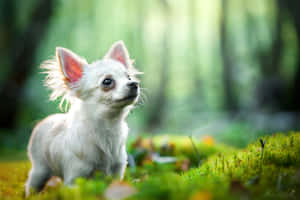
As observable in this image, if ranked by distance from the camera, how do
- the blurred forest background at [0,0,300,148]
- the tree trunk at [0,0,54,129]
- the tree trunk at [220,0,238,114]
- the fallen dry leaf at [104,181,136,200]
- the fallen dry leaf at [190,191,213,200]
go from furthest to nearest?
1. the tree trunk at [220,0,238,114]
2. the blurred forest background at [0,0,300,148]
3. the tree trunk at [0,0,54,129]
4. the fallen dry leaf at [104,181,136,200]
5. the fallen dry leaf at [190,191,213,200]

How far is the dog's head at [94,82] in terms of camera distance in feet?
8.43

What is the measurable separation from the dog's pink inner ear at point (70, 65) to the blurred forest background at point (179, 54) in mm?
5036

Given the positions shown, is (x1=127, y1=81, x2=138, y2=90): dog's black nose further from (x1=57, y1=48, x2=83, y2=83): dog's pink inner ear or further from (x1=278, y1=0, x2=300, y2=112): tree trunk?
(x1=278, y1=0, x2=300, y2=112): tree trunk

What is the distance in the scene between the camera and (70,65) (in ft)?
9.65

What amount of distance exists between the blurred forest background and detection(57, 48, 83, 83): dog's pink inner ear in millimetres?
→ 5036

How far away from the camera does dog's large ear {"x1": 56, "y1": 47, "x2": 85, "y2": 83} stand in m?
2.87

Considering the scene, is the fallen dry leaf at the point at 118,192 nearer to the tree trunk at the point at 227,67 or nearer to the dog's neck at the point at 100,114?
the dog's neck at the point at 100,114

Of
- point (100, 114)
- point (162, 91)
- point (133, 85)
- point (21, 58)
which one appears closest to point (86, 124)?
point (100, 114)

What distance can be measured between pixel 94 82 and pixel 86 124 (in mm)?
427

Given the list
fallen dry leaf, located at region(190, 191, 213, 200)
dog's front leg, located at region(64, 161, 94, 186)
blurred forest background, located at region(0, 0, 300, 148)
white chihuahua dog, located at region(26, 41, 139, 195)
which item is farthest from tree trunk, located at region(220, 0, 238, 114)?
fallen dry leaf, located at region(190, 191, 213, 200)

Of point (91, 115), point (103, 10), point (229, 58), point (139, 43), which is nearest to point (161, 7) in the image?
point (139, 43)

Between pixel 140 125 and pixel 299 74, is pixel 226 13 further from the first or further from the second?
pixel 140 125

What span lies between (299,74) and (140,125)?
8461mm

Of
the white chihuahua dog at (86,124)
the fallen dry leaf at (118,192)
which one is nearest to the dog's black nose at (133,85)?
the white chihuahua dog at (86,124)
